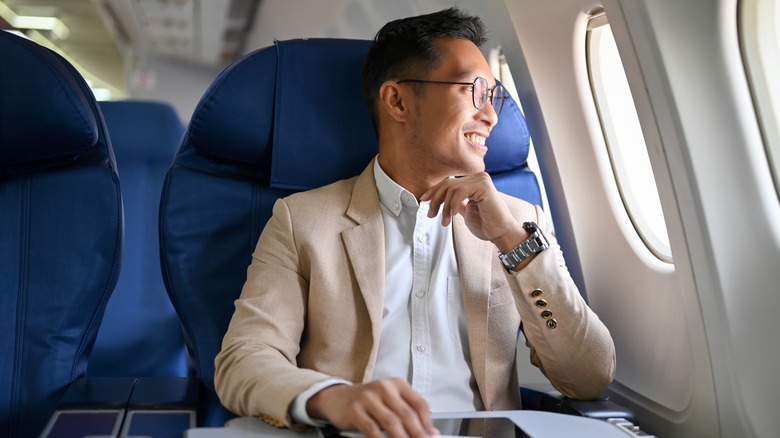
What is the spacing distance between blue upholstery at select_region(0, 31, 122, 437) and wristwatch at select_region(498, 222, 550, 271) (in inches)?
38.9

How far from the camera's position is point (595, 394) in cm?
208

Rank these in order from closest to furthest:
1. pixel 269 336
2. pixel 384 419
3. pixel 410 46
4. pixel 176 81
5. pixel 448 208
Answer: pixel 384 419 → pixel 269 336 → pixel 448 208 → pixel 410 46 → pixel 176 81

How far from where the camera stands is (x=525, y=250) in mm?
2020

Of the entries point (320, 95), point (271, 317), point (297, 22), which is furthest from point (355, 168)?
point (297, 22)

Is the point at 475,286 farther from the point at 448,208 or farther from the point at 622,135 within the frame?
the point at 622,135

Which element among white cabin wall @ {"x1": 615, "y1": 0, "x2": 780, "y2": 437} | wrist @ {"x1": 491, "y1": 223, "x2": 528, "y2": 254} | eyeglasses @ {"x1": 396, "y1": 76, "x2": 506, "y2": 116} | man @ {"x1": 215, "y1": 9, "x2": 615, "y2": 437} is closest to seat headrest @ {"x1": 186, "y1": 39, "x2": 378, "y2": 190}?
man @ {"x1": 215, "y1": 9, "x2": 615, "y2": 437}

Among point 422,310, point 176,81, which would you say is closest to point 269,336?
point 422,310

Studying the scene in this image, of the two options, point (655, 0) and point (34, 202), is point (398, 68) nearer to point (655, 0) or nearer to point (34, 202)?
point (655, 0)

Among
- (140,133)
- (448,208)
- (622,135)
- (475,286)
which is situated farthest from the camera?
(140,133)

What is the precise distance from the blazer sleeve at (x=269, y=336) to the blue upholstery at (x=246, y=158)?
6.8 inches

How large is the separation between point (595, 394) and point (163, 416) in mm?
997

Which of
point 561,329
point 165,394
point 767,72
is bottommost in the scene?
point 561,329

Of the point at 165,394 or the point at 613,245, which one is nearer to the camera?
the point at 165,394

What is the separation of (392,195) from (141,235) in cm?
178
